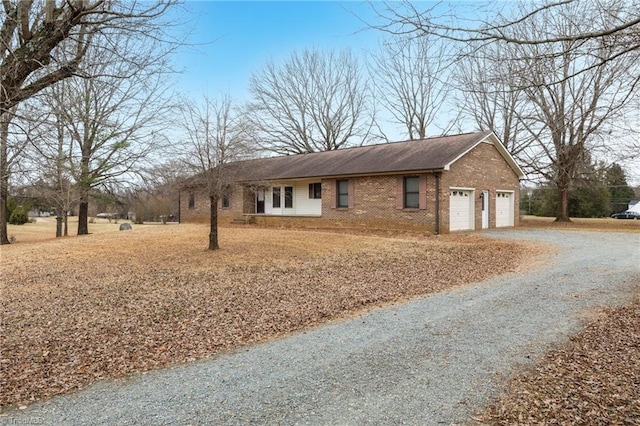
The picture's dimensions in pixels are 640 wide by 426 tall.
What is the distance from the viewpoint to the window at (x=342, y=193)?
66.4 ft

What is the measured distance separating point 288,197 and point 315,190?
222 cm

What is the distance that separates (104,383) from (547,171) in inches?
1102

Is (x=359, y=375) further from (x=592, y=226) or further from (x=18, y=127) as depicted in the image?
(x=592, y=226)

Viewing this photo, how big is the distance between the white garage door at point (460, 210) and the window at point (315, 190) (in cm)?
733

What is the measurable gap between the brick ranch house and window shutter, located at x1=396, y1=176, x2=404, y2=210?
4 centimetres

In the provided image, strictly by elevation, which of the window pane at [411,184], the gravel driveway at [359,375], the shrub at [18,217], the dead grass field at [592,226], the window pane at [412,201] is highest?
the window pane at [411,184]

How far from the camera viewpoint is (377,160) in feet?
65.7

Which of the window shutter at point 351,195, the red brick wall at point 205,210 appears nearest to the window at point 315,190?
the window shutter at point 351,195

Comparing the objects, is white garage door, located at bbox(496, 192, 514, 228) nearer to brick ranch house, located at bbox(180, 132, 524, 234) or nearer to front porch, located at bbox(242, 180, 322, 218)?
brick ranch house, located at bbox(180, 132, 524, 234)

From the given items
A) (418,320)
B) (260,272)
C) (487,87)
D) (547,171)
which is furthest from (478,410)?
(547,171)

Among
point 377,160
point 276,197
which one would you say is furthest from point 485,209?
point 276,197

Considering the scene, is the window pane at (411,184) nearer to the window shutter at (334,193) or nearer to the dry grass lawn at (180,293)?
the window shutter at (334,193)

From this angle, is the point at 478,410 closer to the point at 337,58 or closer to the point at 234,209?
the point at 234,209

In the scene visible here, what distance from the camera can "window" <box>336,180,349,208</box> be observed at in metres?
20.2
